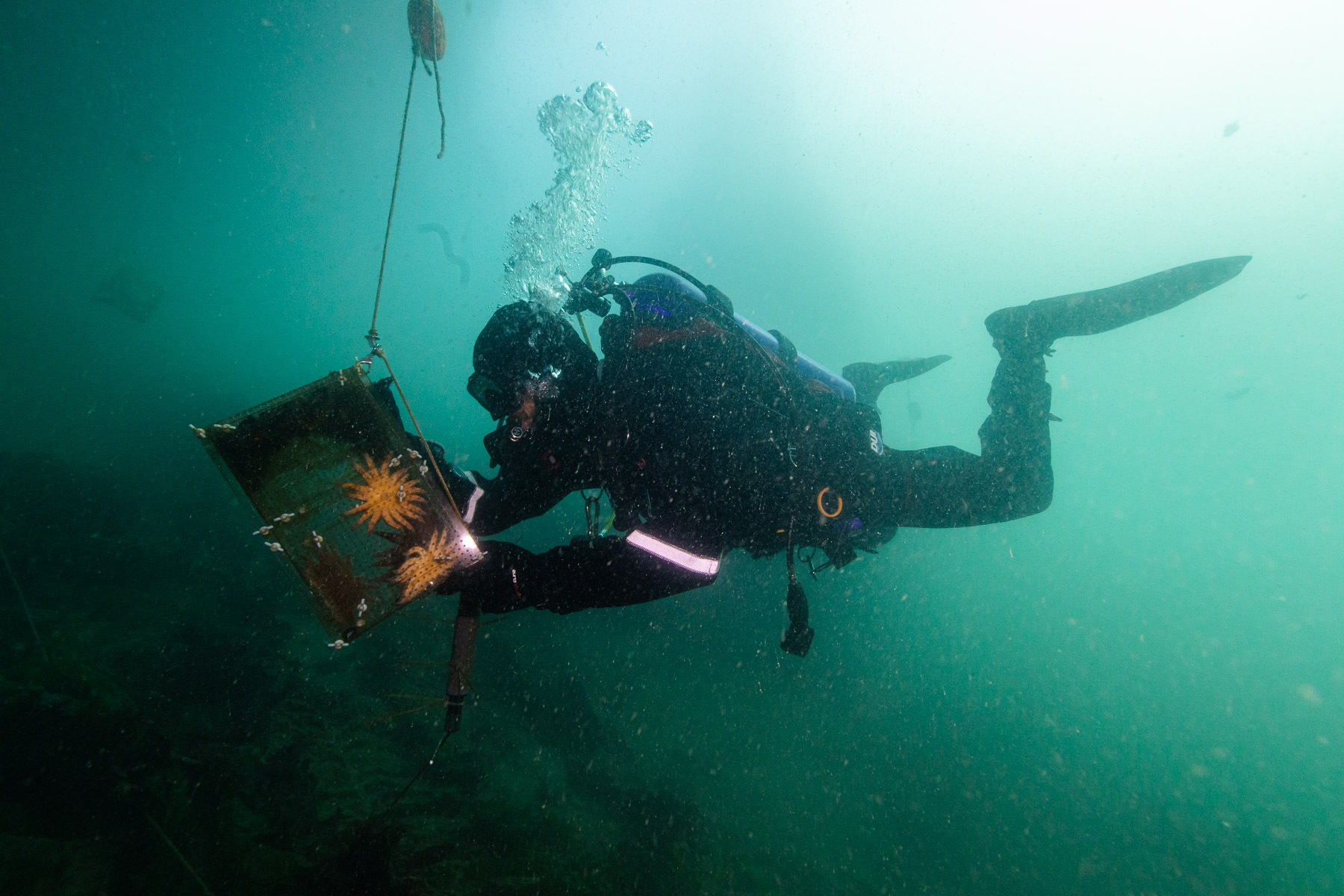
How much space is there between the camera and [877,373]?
612cm

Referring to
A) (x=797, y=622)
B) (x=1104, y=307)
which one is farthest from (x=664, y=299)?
(x=1104, y=307)

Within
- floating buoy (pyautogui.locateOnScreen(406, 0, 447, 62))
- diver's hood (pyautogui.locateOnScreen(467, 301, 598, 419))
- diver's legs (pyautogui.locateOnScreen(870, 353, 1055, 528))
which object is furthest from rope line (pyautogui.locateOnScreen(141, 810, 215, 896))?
floating buoy (pyautogui.locateOnScreen(406, 0, 447, 62))

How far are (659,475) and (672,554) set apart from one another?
44cm

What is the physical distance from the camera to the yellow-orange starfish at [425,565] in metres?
1.93

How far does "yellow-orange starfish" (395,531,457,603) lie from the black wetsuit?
27 centimetres

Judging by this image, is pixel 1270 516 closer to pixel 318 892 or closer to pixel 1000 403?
pixel 1000 403

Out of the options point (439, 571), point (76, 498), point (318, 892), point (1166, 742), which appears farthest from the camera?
point (1166, 742)

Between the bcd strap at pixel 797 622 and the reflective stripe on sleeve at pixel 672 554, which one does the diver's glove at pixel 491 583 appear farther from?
the bcd strap at pixel 797 622

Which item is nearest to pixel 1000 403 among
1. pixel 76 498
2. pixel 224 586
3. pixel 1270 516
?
pixel 224 586

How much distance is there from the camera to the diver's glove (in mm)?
2248

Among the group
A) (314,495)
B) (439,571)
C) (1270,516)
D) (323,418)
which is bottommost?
(439,571)

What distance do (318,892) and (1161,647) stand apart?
5798 cm

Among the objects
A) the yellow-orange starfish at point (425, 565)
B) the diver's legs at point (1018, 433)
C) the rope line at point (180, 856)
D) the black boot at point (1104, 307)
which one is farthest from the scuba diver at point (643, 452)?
the rope line at point (180, 856)

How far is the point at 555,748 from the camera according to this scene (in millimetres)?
8328
